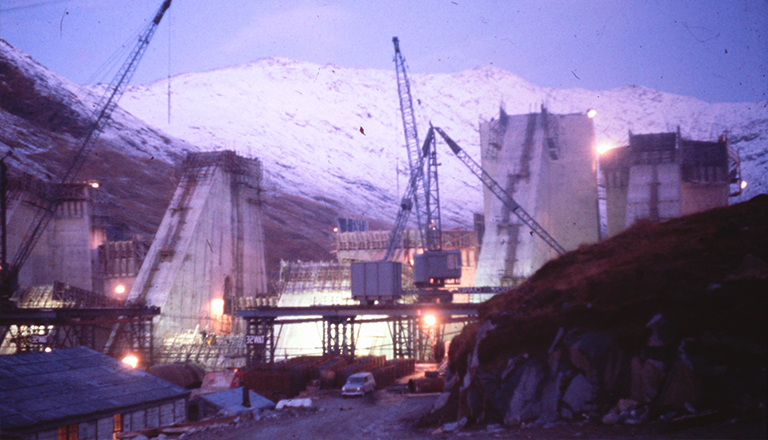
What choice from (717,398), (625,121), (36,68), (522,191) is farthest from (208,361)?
(36,68)

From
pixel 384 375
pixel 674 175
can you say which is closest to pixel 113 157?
pixel 674 175

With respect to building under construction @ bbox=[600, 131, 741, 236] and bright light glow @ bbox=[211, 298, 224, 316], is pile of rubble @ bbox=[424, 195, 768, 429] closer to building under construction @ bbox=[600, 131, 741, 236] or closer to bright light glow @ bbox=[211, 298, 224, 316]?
building under construction @ bbox=[600, 131, 741, 236]

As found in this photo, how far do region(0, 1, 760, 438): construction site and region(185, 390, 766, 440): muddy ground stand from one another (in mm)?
22475

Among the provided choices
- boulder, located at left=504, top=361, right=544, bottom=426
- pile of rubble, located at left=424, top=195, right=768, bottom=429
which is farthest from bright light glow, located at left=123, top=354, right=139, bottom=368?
boulder, located at left=504, top=361, right=544, bottom=426

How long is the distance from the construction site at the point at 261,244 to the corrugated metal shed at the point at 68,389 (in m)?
19.7

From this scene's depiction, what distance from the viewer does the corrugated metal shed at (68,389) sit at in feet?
94.1

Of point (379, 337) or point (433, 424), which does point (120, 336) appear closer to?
point (379, 337)

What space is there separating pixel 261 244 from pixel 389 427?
63162mm

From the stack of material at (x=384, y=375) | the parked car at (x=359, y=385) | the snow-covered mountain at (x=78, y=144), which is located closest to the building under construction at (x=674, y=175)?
the stack of material at (x=384, y=375)

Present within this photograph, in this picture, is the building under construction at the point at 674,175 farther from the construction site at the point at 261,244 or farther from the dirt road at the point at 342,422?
the dirt road at the point at 342,422

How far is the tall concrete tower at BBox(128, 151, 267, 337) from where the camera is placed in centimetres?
6762

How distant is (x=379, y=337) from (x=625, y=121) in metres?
95.5

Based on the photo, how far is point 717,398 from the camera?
15.5 meters

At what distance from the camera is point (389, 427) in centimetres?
2459
